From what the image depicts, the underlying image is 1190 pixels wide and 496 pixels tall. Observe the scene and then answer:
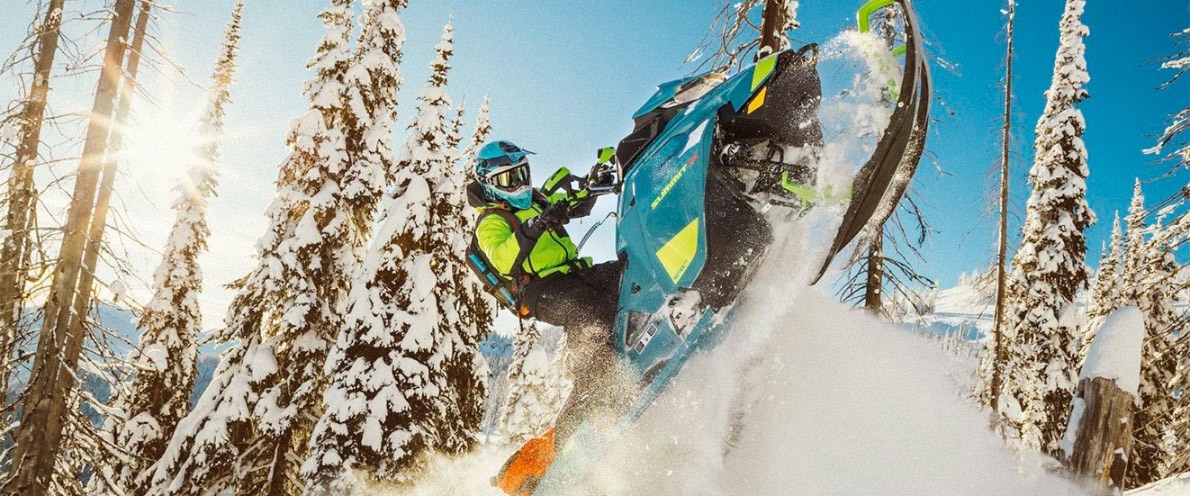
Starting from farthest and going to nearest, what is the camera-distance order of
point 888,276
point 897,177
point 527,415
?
point 527,415
point 888,276
point 897,177

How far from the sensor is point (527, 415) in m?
24.4

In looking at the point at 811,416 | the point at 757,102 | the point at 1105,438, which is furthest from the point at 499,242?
the point at 1105,438

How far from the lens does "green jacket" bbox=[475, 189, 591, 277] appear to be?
13.3 feet

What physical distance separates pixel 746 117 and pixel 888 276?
7279mm

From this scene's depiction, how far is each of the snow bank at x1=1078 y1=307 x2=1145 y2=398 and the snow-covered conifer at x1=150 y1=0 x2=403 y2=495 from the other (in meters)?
10.3

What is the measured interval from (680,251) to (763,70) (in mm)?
981

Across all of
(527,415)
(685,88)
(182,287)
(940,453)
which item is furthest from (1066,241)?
(182,287)

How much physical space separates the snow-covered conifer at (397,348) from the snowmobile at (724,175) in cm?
725

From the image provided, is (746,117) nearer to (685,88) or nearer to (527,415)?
(685,88)

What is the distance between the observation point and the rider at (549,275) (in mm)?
3992

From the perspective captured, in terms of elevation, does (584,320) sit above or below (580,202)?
below

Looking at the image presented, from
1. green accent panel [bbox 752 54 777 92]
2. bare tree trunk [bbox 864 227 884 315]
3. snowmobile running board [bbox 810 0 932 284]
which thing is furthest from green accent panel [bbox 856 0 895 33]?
bare tree trunk [bbox 864 227 884 315]

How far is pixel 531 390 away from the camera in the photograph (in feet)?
82.9

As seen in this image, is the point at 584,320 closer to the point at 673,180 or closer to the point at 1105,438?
the point at 673,180
